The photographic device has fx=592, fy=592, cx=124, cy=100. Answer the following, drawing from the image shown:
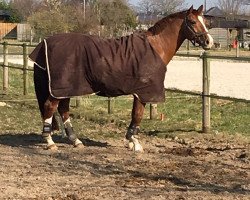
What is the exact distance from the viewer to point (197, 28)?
786cm

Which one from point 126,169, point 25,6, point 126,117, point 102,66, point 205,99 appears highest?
point 25,6

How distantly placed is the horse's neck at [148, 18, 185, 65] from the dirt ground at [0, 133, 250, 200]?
128 cm

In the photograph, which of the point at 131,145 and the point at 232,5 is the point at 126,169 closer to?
the point at 131,145

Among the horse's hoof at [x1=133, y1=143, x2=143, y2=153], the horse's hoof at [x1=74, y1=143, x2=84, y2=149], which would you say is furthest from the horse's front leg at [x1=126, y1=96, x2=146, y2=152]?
the horse's hoof at [x1=74, y1=143, x2=84, y2=149]

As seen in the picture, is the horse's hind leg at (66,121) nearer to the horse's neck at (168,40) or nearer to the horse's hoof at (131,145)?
the horse's hoof at (131,145)

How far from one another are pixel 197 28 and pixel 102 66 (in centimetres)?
A: 138

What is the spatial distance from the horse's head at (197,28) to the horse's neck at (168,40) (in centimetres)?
11

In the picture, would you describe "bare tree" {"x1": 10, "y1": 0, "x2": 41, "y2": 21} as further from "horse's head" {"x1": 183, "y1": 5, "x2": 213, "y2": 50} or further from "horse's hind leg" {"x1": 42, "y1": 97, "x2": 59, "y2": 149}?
"horse's head" {"x1": 183, "y1": 5, "x2": 213, "y2": 50}

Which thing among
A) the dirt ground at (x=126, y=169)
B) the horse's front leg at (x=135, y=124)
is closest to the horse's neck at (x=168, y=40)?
the horse's front leg at (x=135, y=124)

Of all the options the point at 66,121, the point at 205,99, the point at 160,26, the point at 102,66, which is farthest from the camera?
the point at 205,99

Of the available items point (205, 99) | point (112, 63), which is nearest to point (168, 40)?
point (112, 63)

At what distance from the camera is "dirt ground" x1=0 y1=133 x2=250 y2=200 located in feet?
17.9

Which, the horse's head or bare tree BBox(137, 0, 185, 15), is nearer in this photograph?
the horse's head

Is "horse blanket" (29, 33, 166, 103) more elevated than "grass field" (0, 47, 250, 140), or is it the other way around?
"horse blanket" (29, 33, 166, 103)
